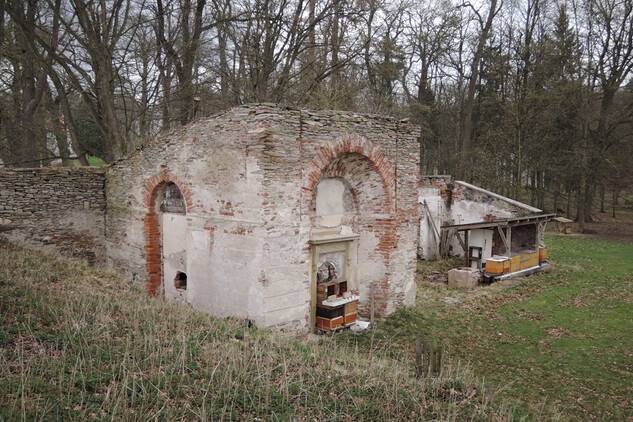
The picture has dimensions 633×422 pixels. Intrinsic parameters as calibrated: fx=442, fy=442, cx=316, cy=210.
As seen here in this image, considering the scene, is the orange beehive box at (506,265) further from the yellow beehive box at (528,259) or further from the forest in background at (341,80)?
the forest in background at (341,80)

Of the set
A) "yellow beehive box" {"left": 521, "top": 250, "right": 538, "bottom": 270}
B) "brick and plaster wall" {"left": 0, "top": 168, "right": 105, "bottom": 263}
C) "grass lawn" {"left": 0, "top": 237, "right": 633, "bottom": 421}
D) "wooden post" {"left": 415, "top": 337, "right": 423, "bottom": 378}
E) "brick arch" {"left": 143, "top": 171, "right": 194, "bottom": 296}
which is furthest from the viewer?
"yellow beehive box" {"left": 521, "top": 250, "right": 538, "bottom": 270}

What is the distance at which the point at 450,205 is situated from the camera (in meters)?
19.6

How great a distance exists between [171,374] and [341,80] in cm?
1583

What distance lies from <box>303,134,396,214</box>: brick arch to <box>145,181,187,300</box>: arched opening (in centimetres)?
323

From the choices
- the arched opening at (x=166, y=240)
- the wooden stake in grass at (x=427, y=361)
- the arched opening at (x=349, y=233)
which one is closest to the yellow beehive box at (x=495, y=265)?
the arched opening at (x=349, y=233)

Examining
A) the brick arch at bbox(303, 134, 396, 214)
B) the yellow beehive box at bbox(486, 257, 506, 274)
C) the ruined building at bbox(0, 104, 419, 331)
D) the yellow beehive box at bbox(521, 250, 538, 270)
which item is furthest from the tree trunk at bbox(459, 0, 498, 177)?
the brick arch at bbox(303, 134, 396, 214)

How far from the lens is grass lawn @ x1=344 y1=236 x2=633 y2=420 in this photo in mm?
7590

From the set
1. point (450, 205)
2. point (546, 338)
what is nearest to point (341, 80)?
point (450, 205)

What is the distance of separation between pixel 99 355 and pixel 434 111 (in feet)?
88.0

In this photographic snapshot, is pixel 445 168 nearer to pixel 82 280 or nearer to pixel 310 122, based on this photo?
pixel 310 122

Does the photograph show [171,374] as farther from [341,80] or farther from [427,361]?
[341,80]

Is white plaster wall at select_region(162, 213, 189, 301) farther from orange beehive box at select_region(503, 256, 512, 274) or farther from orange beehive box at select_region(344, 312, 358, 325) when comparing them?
orange beehive box at select_region(503, 256, 512, 274)

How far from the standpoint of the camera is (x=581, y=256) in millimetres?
18766

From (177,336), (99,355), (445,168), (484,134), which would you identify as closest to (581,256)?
(484,134)
